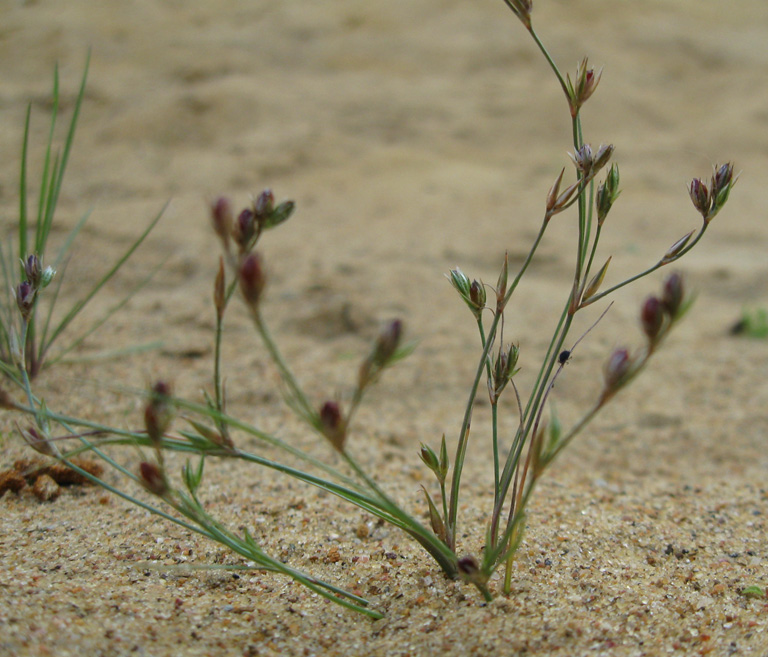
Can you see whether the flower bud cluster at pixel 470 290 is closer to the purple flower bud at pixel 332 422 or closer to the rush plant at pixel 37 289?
the purple flower bud at pixel 332 422

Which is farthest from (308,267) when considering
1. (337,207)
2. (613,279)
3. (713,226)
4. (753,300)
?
(713,226)

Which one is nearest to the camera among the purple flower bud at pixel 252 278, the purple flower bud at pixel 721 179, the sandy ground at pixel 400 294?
the purple flower bud at pixel 252 278

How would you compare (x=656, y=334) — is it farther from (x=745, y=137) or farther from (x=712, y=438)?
(x=745, y=137)

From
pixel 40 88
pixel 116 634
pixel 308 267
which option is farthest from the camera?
pixel 40 88

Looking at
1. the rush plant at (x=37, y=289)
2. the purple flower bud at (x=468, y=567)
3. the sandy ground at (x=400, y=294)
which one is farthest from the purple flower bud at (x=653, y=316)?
the rush plant at (x=37, y=289)

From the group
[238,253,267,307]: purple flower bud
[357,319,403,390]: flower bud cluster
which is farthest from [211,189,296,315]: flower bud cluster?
[357,319,403,390]: flower bud cluster
